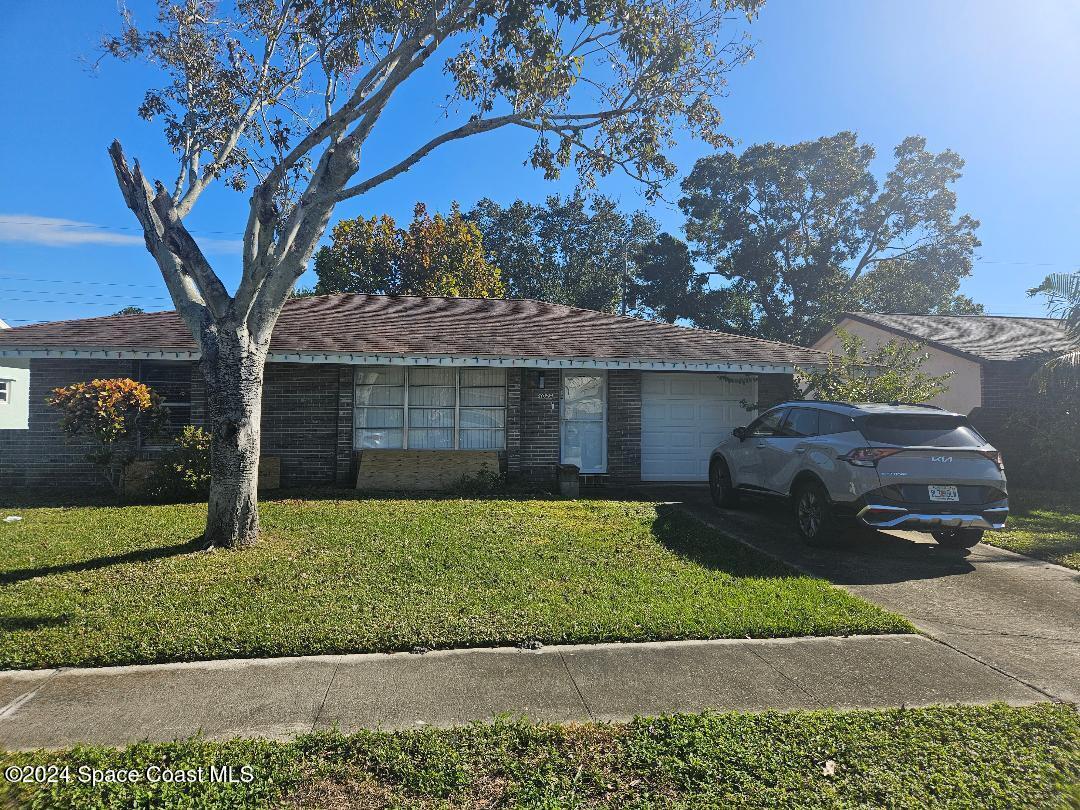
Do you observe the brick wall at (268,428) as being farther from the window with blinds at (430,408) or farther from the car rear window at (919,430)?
the car rear window at (919,430)

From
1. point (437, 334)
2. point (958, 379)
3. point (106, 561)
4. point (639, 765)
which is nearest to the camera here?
point (639, 765)

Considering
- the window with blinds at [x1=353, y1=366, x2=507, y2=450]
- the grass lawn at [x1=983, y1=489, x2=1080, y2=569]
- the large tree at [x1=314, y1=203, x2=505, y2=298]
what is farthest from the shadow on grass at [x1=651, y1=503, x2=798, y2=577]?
the large tree at [x1=314, y1=203, x2=505, y2=298]

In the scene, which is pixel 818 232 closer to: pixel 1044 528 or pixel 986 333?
pixel 986 333

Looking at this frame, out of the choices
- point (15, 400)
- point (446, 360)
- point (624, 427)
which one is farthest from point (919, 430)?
point (15, 400)

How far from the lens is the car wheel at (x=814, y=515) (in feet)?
25.3

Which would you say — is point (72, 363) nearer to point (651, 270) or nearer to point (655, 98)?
point (655, 98)

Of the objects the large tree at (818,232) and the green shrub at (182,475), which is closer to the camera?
the green shrub at (182,475)

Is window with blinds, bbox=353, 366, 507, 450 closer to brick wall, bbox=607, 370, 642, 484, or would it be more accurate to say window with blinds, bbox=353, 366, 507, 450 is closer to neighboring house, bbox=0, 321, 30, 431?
brick wall, bbox=607, 370, 642, 484

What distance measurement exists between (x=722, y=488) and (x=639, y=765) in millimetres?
7871

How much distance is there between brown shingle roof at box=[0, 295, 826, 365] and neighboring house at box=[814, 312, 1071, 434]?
5077 millimetres

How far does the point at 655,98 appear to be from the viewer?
32.3 feet

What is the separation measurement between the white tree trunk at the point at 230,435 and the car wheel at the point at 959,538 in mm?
7983

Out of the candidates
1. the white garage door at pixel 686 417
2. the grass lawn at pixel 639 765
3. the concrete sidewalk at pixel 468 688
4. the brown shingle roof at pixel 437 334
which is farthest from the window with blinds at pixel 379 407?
the grass lawn at pixel 639 765

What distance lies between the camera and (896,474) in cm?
719
